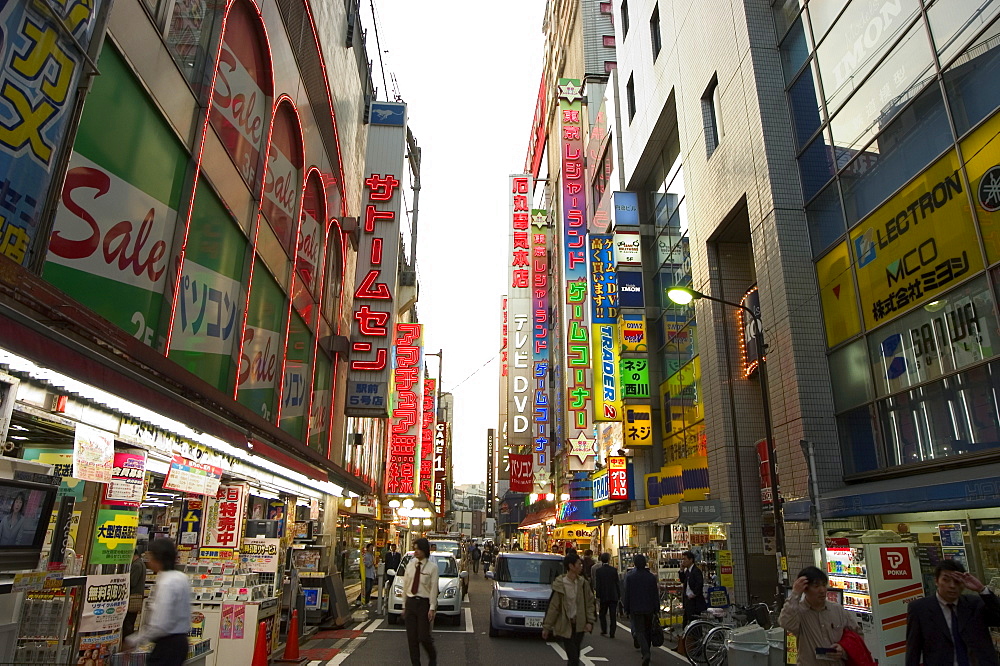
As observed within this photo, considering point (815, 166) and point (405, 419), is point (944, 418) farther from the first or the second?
point (405, 419)

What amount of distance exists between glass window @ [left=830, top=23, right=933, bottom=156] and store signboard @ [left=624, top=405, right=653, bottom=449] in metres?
Answer: 13.6

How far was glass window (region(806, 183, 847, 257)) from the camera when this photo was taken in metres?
13.3

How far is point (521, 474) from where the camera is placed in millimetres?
57250

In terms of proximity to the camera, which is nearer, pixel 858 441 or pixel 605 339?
pixel 858 441

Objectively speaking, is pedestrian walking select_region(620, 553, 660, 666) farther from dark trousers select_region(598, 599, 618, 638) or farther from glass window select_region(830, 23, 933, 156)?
glass window select_region(830, 23, 933, 156)

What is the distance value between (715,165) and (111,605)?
17.7m

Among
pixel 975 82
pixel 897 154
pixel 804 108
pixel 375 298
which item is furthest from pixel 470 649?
pixel 804 108

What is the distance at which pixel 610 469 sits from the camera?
25172mm

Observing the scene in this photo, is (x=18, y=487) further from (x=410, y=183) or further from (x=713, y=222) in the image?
(x=410, y=183)

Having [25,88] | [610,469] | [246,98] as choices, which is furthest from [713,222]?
[25,88]

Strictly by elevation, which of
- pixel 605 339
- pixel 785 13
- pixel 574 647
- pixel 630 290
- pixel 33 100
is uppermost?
pixel 785 13

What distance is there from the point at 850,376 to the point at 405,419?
2861cm

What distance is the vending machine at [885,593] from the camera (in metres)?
8.05

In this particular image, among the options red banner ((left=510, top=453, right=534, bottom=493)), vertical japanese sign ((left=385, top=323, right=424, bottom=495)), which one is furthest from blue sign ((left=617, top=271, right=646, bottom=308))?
red banner ((left=510, top=453, right=534, bottom=493))
